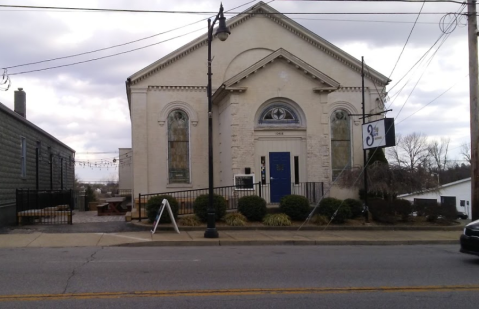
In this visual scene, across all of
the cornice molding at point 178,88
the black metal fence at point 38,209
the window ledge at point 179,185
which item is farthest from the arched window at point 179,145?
the black metal fence at point 38,209

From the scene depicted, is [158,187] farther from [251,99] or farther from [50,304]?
[50,304]

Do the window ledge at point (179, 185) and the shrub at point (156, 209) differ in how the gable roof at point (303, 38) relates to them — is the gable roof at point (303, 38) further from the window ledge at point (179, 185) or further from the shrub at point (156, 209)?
the shrub at point (156, 209)

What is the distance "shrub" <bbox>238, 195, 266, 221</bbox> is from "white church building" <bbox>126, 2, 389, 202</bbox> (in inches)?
113

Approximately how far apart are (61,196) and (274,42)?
44.5ft

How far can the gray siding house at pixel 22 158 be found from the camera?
69.5ft

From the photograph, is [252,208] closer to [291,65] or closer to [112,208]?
[291,65]

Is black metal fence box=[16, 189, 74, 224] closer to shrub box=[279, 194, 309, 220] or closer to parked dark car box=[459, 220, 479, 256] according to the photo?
shrub box=[279, 194, 309, 220]

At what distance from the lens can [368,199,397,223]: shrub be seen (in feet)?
66.8

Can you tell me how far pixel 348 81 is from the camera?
27469 mm

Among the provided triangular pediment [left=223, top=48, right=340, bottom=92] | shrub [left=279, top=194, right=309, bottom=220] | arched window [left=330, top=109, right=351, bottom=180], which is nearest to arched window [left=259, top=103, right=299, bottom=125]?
triangular pediment [left=223, top=48, right=340, bottom=92]

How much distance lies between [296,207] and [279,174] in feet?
11.9

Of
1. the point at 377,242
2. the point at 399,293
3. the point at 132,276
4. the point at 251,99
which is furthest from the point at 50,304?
the point at 251,99

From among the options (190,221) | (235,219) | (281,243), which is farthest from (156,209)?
(281,243)

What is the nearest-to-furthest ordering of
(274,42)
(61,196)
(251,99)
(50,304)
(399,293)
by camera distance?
(50,304), (399,293), (251,99), (61,196), (274,42)
